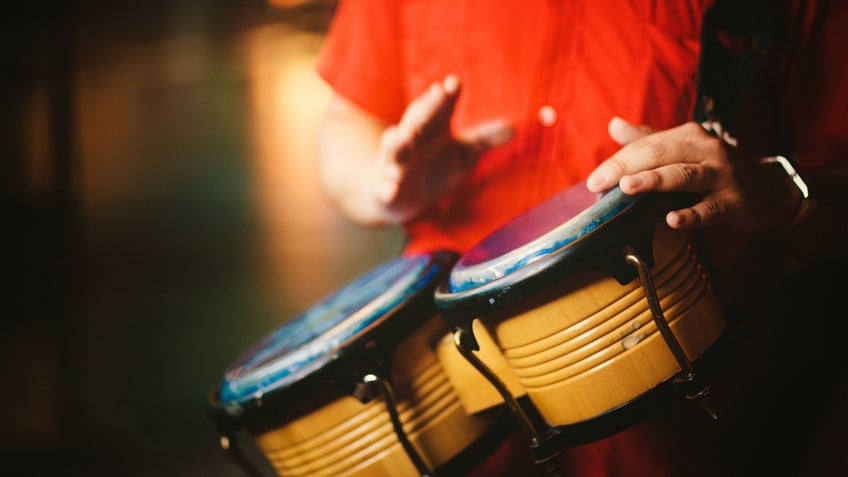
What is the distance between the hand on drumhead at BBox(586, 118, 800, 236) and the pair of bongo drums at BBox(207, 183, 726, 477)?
18mm

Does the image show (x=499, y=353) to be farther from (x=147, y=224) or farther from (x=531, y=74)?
(x=147, y=224)

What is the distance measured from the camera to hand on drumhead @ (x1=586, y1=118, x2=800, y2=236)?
60 centimetres

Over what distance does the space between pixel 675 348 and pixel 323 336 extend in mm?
446

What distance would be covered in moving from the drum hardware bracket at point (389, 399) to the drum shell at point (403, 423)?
1cm

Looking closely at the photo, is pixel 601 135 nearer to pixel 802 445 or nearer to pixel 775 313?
pixel 775 313

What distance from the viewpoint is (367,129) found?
1.15 metres

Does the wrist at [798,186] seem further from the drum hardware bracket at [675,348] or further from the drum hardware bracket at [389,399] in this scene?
the drum hardware bracket at [389,399]

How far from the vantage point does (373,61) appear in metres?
1.11

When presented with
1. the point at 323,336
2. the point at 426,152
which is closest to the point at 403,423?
the point at 323,336

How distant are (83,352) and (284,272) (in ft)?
3.37

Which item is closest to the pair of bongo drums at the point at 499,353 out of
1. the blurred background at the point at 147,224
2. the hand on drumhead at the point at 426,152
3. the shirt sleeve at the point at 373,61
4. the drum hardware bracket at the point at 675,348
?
the drum hardware bracket at the point at 675,348

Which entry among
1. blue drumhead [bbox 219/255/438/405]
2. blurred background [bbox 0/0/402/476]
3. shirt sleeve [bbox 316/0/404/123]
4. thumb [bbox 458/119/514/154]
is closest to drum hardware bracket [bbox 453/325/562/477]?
blue drumhead [bbox 219/255/438/405]

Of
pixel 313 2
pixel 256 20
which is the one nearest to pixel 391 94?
pixel 313 2

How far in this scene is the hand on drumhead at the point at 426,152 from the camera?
0.85 m
